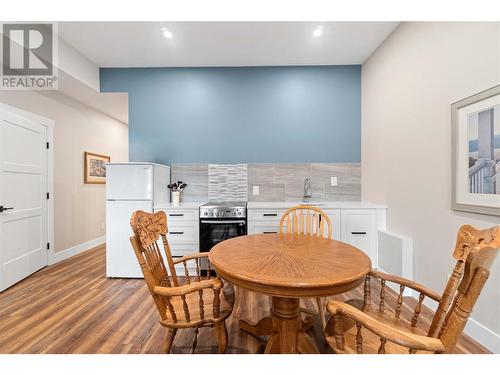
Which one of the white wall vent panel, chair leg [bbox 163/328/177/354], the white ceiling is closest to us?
chair leg [bbox 163/328/177/354]

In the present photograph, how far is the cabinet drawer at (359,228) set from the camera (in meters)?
2.93

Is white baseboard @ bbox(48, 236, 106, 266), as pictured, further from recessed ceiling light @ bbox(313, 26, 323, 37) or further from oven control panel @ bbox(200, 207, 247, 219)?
recessed ceiling light @ bbox(313, 26, 323, 37)

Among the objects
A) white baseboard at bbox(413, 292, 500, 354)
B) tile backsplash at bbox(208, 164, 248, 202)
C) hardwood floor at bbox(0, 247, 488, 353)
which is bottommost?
hardwood floor at bbox(0, 247, 488, 353)

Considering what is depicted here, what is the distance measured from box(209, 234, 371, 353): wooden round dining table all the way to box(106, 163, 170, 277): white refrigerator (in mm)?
1733

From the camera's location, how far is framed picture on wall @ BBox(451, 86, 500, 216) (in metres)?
1.65

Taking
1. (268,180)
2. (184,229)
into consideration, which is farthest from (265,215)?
(184,229)

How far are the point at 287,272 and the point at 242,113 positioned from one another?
2.89m

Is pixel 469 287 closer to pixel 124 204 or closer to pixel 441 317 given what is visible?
pixel 441 317

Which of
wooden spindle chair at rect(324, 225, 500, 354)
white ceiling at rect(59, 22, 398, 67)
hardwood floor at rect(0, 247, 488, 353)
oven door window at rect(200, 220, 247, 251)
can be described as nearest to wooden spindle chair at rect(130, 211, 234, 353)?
hardwood floor at rect(0, 247, 488, 353)

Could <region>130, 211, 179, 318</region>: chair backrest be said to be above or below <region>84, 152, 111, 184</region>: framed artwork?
below

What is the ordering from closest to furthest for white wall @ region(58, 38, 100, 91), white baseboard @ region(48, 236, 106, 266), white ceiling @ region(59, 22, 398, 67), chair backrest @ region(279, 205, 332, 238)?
chair backrest @ region(279, 205, 332, 238) → white ceiling @ region(59, 22, 398, 67) → white wall @ region(58, 38, 100, 91) → white baseboard @ region(48, 236, 106, 266)

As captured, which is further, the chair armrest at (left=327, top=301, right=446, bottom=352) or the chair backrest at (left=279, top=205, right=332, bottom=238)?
the chair backrest at (left=279, top=205, right=332, bottom=238)

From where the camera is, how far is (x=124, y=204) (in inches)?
115

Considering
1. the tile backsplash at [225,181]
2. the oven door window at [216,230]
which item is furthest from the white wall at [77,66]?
the oven door window at [216,230]
